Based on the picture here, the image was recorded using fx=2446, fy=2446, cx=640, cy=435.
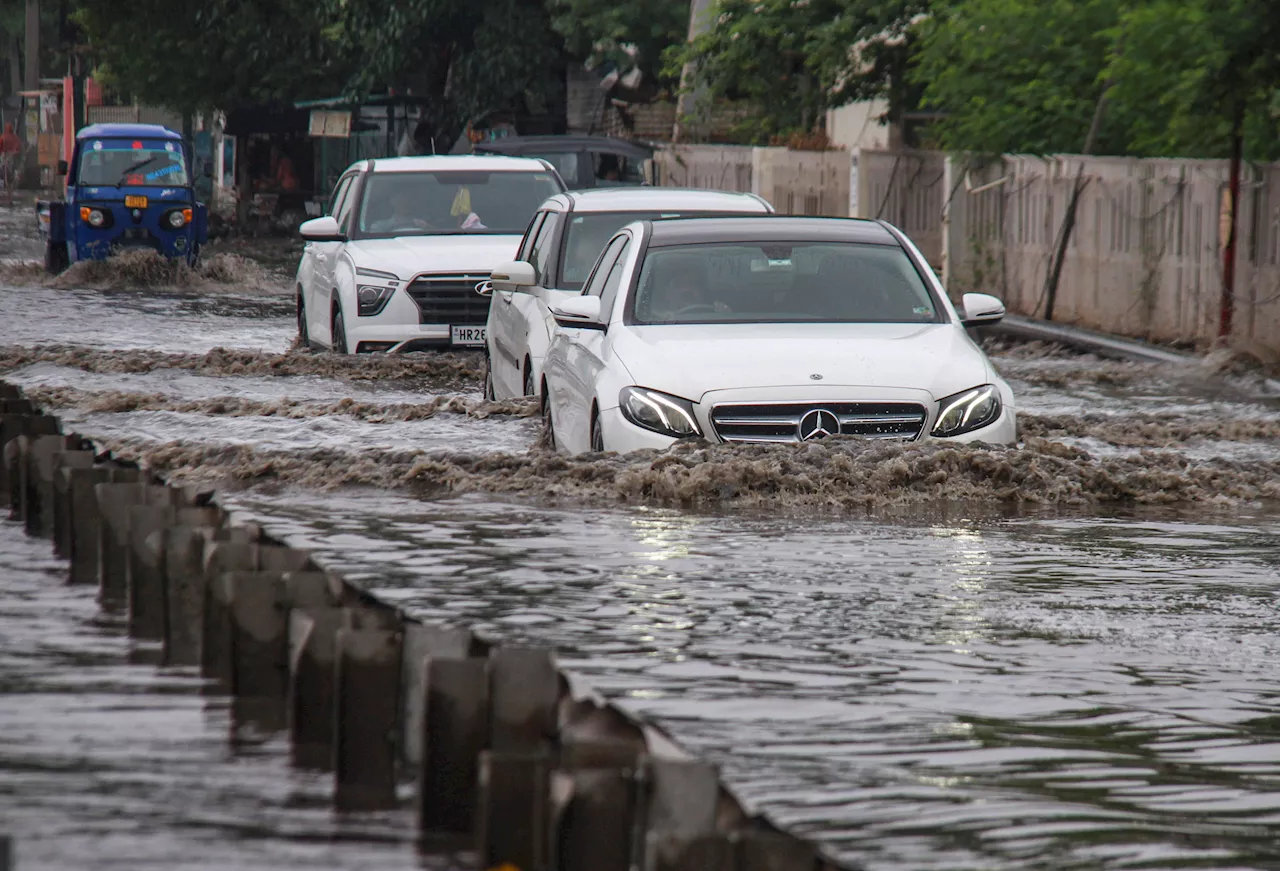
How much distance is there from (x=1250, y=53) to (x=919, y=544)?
32.2 feet

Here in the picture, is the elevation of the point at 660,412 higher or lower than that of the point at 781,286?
lower

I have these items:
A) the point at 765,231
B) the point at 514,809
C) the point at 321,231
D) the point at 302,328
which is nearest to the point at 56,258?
the point at 302,328

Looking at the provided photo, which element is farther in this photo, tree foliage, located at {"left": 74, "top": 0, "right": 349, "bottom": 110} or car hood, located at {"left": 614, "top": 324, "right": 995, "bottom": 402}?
tree foliage, located at {"left": 74, "top": 0, "right": 349, "bottom": 110}

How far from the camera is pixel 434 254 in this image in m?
18.3

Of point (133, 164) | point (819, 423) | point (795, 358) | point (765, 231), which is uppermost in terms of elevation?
point (765, 231)

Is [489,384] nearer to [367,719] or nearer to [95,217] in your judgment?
[367,719]

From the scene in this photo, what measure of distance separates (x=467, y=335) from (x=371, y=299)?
769 mm

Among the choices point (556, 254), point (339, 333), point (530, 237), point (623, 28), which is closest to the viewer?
point (556, 254)

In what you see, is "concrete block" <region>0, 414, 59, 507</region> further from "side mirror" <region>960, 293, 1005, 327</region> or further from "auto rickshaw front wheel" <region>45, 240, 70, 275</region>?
"auto rickshaw front wheel" <region>45, 240, 70, 275</region>

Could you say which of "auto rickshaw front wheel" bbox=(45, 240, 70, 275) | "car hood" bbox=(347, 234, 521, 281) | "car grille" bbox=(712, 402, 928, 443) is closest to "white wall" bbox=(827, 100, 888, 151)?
"auto rickshaw front wheel" bbox=(45, 240, 70, 275)

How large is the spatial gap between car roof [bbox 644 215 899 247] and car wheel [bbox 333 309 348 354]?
6321mm

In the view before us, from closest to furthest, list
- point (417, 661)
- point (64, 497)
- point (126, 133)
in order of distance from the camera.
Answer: point (417, 661) < point (64, 497) < point (126, 133)

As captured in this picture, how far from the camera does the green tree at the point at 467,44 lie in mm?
47406

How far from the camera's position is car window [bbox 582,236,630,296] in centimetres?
1283
